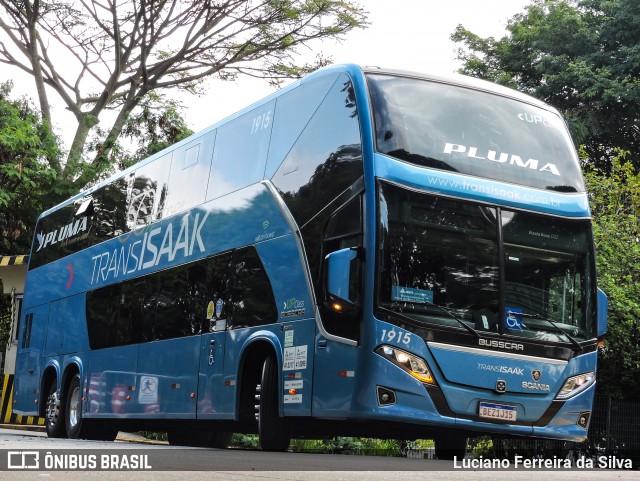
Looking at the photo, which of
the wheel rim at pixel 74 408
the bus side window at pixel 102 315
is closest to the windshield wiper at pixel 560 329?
the bus side window at pixel 102 315

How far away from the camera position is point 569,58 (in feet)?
102

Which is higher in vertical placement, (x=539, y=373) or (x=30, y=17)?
(x=30, y=17)

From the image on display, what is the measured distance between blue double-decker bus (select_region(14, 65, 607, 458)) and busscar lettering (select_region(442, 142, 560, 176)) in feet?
0.05

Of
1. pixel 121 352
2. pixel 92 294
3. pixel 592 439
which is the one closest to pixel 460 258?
pixel 121 352

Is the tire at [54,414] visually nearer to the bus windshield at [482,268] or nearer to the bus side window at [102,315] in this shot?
the bus side window at [102,315]

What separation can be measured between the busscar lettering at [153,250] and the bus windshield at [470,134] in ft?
12.6

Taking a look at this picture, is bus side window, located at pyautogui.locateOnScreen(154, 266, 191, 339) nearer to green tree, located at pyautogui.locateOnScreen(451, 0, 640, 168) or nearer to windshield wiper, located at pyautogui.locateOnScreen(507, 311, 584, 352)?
windshield wiper, located at pyautogui.locateOnScreen(507, 311, 584, 352)

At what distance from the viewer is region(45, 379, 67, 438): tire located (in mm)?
18797

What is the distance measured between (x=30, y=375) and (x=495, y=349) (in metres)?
→ 12.3

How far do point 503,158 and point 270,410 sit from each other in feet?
12.4

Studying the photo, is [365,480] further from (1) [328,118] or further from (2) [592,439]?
(2) [592,439]

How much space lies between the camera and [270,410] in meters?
12.1

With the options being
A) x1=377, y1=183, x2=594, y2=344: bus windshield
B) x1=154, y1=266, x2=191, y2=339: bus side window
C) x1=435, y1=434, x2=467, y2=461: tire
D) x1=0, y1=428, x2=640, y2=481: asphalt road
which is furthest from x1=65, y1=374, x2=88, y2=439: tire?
x1=377, y1=183, x2=594, y2=344: bus windshield

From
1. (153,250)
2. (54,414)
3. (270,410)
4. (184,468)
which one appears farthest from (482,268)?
(54,414)
